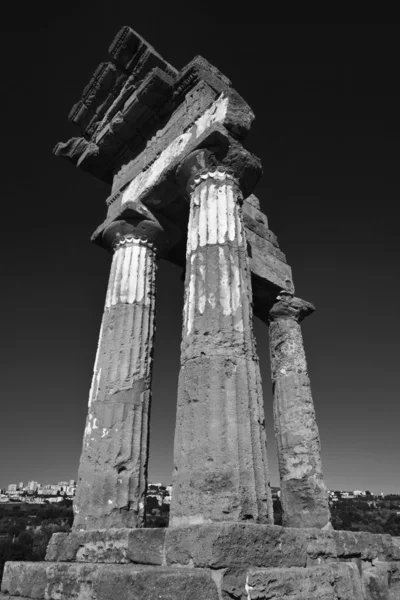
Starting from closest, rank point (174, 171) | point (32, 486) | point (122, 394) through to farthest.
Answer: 1. point (122, 394)
2. point (174, 171)
3. point (32, 486)

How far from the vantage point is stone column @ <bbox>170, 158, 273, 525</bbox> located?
170 inches

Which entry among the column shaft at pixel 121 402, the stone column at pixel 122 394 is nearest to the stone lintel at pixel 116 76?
the stone column at pixel 122 394

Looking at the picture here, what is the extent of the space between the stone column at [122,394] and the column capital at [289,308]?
3560 millimetres

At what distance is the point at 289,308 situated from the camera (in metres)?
10.5

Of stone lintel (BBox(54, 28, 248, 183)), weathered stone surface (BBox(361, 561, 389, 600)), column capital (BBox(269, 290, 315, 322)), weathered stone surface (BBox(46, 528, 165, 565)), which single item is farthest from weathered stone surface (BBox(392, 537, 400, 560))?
stone lintel (BBox(54, 28, 248, 183))

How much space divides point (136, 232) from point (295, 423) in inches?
209

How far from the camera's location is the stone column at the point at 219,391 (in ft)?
14.2

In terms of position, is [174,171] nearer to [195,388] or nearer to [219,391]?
[195,388]

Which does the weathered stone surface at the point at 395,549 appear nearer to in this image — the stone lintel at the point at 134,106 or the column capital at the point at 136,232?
the column capital at the point at 136,232

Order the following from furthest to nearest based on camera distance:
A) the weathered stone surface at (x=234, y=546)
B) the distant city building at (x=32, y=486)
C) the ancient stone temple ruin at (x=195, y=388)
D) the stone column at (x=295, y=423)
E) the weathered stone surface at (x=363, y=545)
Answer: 1. the distant city building at (x=32, y=486)
2. the stone column at (x=295, y=423)
3. the weathered stone surface at (x=363, y=545)
4. the ancient stone temple ruin at (x=195, y=388)
5. the weathered stone surface at (x=234, y=546)

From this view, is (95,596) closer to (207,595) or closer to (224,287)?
(207,595)

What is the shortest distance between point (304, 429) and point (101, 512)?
15.5 ft

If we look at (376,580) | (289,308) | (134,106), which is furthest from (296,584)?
(134,106)

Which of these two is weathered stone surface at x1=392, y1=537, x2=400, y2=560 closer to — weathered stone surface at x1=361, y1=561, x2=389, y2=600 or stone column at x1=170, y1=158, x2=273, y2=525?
weathered stone surface at x1=361, y1=561, x2=389, y2=600
